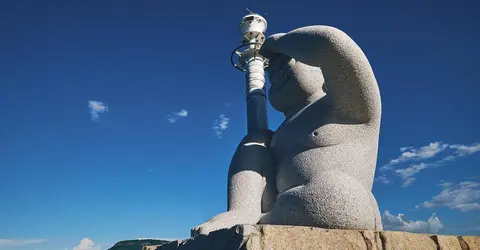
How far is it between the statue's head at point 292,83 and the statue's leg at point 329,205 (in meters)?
1.38

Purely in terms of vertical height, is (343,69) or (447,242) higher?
(343,69)

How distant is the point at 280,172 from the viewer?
388 cm

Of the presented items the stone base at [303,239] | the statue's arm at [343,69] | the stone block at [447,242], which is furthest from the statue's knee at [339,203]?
the statue's arm at [343,69]

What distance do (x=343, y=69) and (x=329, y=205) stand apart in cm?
129

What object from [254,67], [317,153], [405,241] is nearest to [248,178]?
[317,153]

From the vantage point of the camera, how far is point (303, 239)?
2541 mm

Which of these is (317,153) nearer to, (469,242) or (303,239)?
(303,239)

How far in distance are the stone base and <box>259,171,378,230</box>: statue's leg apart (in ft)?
0.59

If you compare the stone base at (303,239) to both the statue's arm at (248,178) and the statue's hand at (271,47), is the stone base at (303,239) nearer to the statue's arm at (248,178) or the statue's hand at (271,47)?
the statue's arm at (248,178)

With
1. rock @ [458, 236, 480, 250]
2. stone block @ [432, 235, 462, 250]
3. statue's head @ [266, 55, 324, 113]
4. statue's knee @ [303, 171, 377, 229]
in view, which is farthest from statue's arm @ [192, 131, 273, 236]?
rock @ [458, 236, 480, 250]

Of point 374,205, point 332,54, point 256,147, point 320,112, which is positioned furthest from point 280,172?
point 332,54

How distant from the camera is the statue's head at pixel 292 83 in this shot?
4316 mm

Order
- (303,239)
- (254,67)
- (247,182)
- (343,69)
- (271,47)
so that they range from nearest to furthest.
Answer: (303,239), (343,69), (247,182), (271,47), (254,67)

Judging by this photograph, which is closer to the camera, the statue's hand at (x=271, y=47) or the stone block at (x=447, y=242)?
the stone block at (x=447, y=242)
